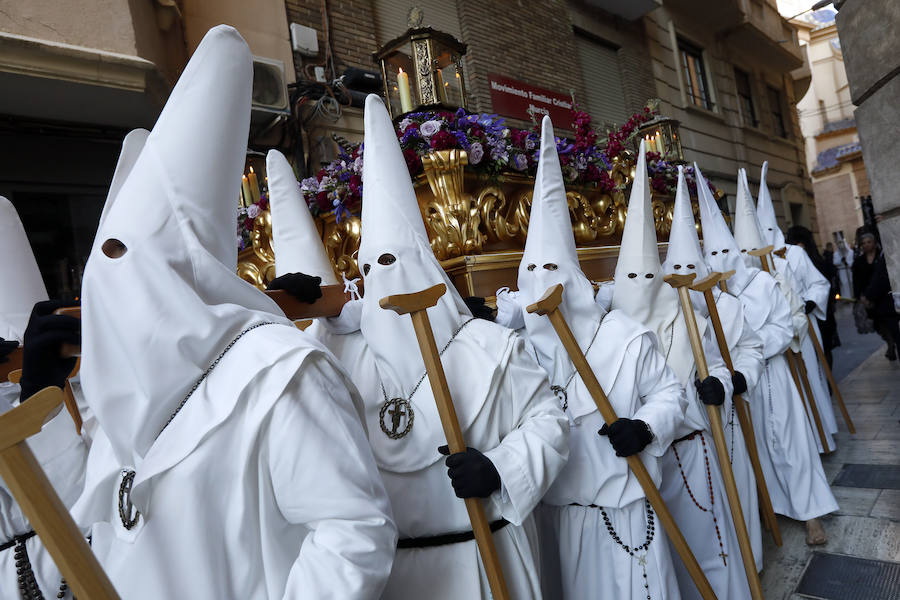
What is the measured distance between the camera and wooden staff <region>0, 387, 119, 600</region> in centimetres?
88

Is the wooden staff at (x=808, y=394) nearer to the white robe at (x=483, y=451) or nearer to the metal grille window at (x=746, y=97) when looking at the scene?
the white robe at (x=483, y=451)

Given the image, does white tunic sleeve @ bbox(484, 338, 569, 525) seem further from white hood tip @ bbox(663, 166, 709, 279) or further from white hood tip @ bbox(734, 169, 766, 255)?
white hood tip @ bbox(734, 169, 766, 255)

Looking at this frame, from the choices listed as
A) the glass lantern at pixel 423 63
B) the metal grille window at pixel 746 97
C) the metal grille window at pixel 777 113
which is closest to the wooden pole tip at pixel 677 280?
the glass lantern at pixel 423 63

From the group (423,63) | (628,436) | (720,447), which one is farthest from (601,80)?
(628,436)

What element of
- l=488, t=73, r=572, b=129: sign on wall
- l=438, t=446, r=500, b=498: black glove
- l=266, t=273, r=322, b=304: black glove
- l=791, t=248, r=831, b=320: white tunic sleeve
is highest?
l=488, t=73, r=572, b=129: sign on wall

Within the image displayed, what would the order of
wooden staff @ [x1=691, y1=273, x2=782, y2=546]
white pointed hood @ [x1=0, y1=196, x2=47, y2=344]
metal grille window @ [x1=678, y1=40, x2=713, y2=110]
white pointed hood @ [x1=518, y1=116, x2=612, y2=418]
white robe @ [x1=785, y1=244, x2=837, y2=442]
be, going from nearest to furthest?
white pointed hood @ [x1=0, y1=196, x2=47, y2=344] < white pointed hood @ [x1=518, y1=116, x2=612, y2=418] < wooden staff @ [x1=691, y1=273, x2=782, y2=546] < white robe @ [x1=785, y1=244, x2=837, y2=442] < metal grille window @ [x1=678, y1=40, x2=713, y2=110]

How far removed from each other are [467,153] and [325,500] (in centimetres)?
291

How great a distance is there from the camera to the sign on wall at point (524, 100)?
940 cm

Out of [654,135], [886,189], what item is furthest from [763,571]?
[654,135]

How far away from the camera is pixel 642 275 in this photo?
3.24m

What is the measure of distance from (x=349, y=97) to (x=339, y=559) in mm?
7084

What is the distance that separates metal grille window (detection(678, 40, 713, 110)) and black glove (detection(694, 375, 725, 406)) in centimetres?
1316

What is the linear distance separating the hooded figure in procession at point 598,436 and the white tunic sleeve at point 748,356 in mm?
1246

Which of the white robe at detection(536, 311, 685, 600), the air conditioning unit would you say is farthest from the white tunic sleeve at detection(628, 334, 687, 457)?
the air conditioning unit
